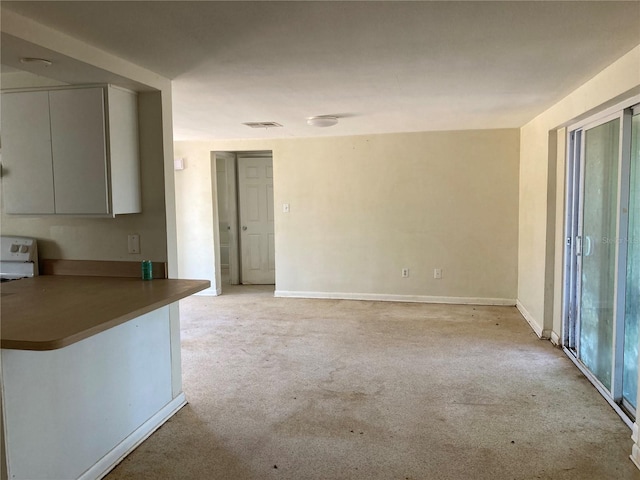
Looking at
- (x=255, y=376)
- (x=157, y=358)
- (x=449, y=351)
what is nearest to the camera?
(x=157, y=358)

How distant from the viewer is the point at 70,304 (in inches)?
83.4

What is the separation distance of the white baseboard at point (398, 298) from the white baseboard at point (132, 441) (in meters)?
3.02

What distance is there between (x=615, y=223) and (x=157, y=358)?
2.93 meters

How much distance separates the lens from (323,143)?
5.73 metres

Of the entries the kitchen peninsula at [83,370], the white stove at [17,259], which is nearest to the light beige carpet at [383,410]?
the kitchen peninsula at [83,370]

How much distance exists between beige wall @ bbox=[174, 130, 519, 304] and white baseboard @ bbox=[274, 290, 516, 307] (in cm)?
2

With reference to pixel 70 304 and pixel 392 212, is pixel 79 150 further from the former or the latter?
pixel 392 212

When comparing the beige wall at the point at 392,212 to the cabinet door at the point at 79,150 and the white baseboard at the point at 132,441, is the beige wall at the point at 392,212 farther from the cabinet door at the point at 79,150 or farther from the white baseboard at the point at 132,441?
the cabinet door at the point at 79,150

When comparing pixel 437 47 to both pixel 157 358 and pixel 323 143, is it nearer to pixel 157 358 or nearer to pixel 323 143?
pixel 157 358

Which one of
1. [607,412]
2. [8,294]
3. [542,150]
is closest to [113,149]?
[8,294]

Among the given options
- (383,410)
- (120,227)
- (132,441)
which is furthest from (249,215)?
(132,441)

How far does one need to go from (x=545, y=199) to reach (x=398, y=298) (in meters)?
2.17

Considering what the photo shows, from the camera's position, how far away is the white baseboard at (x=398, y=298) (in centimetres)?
546

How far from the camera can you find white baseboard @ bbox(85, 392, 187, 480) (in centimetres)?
222
